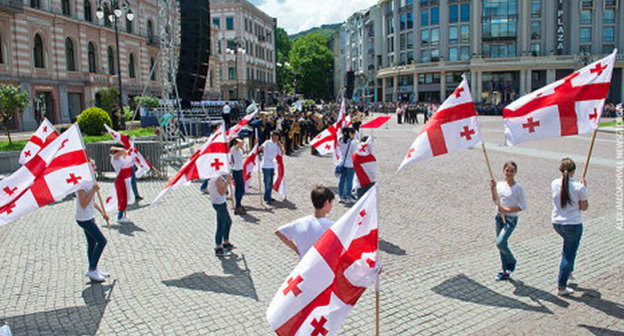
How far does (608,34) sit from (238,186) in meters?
69.3

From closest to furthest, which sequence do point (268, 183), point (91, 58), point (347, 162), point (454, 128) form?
point (454, 128), point (347, 162), point (268, 183), point (91, 58)

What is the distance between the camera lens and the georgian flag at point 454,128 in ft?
21.0

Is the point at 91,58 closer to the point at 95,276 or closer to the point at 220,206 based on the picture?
the point at 220,206

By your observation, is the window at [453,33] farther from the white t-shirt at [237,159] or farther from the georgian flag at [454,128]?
the georgian flag at [454,128]

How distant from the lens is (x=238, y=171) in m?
10.8

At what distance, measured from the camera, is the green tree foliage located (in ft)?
311

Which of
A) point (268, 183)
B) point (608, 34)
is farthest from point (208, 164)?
point (608, 34)

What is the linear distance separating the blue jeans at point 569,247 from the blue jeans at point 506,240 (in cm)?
58

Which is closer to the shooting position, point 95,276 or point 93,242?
point 95,276

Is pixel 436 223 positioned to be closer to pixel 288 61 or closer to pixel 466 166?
pixel 466 166

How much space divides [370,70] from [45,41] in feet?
205

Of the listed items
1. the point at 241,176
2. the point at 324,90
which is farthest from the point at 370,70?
the point at 241,176

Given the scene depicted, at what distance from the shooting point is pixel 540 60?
208 feet

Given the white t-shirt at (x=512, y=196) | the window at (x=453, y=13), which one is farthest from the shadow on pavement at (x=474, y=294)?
the window at (x=453, y=13)
